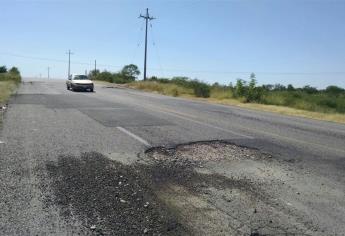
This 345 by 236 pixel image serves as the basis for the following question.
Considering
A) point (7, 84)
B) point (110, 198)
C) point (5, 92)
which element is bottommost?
point (7, 84)

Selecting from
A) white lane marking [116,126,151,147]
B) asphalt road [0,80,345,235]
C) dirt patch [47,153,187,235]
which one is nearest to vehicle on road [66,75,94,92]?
asphalt road [0,80,345,235]

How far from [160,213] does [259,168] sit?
3.11 m

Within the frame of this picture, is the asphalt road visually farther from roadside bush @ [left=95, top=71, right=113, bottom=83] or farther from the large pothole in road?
roadside bush @ [left=95, top=71, right=113, bottom=83]

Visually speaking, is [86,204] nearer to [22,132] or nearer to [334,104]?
[22,132]

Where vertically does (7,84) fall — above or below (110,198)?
below

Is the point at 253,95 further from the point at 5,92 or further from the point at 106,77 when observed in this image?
the point at 106,77

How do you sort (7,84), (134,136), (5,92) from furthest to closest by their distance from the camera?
(7,84) < (5,92) < (134,136)

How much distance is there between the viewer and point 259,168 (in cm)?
803

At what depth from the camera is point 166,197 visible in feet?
19.9

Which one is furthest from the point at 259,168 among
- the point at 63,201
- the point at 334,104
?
the point at 334,104

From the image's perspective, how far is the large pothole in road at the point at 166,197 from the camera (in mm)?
5066

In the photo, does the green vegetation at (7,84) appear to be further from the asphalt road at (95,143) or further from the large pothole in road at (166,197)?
the large pothole in road at (166,197)

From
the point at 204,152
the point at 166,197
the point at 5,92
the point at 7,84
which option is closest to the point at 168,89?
the point at 7,84

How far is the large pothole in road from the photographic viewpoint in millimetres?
5066
